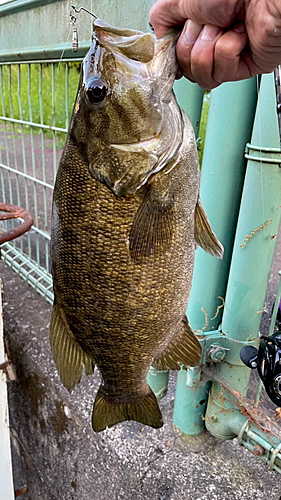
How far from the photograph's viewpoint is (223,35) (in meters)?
0.85

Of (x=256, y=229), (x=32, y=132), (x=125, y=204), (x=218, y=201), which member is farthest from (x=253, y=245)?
(x=32, y=132)

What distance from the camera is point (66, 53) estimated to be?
2105 millimetres

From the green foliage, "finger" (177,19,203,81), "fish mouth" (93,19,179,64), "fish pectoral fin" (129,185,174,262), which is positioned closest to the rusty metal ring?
the green foliage

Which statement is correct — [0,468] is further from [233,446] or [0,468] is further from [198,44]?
A: [198,44]

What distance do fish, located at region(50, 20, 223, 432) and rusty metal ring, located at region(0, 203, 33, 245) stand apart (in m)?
1.08

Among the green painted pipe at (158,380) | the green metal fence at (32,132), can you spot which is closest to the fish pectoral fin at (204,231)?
the green painted pipe at (158,380)

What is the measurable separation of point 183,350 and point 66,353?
14.8 inches

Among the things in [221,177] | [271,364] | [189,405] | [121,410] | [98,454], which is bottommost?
[98,454]

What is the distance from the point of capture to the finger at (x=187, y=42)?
857mm

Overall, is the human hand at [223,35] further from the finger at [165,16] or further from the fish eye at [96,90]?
the fish eye at [96,90]

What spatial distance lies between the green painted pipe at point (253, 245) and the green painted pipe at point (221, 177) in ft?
0.22

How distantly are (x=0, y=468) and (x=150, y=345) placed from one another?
4.98 feet

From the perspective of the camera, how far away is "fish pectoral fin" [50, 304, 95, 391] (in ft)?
3.91

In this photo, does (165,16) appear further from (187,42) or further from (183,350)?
(183,350)
